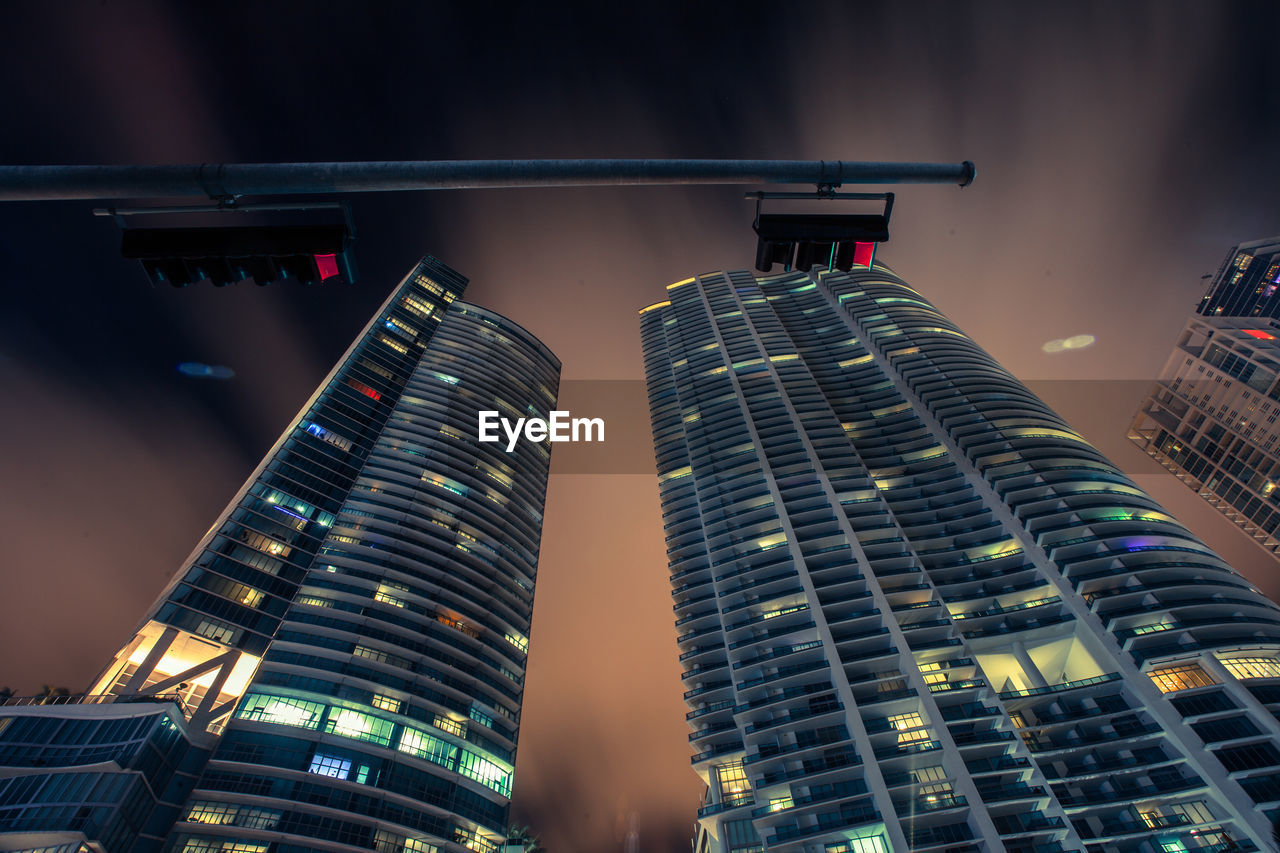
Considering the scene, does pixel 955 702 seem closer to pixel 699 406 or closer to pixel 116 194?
pixel 699 406

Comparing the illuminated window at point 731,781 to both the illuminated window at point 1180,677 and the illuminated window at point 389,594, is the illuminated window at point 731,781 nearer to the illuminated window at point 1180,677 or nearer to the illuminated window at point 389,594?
the illuminated window at point 1180,677

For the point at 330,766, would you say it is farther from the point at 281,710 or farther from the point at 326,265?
the point at 326,265

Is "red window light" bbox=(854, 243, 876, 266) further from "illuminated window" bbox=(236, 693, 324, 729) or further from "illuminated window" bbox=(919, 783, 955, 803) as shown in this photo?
"illuminated window" bbox=(236, 693, 324, 729)

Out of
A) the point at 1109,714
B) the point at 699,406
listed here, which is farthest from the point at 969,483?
the point at 699,406

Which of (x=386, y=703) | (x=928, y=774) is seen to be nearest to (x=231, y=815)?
(x=386, y=703)

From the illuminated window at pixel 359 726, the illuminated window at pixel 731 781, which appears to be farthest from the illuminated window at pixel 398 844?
the illuminated window at pixel 731 781

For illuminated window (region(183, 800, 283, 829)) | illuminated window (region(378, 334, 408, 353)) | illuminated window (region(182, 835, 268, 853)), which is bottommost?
illuminated window (region(182, 835, 268, 853))

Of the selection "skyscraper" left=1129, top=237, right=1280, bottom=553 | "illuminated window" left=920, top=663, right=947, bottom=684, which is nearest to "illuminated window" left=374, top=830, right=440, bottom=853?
"illuminated window" left=920, top=663, right=947, bottom=684
